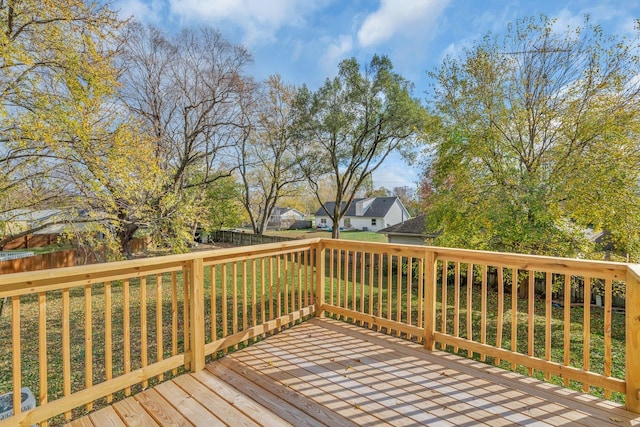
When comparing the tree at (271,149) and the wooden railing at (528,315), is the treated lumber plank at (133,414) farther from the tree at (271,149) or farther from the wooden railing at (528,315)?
the tree at (271,149)

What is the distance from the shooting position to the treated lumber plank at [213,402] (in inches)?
78.9

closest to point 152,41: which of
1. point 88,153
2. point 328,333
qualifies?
point 88,153

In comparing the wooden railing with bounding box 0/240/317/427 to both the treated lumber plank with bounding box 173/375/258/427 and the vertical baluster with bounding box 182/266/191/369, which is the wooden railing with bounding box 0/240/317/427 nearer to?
the vertical baluster with bounding box 182/266/191/369

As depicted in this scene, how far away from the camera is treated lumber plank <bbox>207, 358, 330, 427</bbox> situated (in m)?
2.05

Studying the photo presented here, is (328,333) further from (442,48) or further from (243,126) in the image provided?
(243,126)

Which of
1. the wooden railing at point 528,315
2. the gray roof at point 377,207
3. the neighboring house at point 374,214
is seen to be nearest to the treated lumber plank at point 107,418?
the wooden railing at point 528,315

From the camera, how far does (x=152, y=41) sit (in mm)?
10695

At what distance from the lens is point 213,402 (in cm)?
220

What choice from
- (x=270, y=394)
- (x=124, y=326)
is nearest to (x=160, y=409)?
(x=124, y=326)

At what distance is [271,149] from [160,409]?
16.6 meters

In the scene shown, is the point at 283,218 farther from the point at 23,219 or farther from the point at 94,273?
the point at 94,273

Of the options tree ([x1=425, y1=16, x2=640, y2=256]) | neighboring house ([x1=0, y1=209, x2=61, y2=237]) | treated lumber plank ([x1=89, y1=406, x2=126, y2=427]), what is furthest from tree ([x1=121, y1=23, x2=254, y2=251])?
treated lumber plank ([x1=89, y1=406, x2=126, y2=427])

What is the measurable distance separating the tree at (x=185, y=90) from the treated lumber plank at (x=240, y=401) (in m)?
8.37

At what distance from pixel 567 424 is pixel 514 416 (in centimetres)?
29
